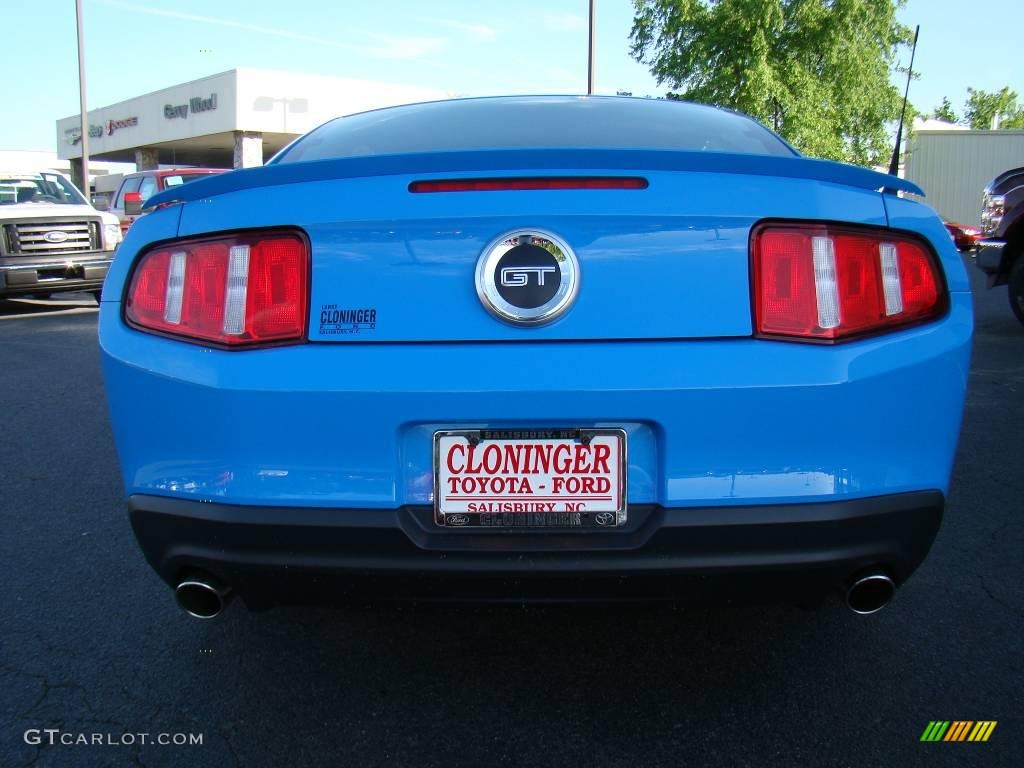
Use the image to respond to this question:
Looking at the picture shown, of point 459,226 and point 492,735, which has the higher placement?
point 459,226

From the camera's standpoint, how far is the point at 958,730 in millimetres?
2111

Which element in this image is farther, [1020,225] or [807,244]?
[1020,225]

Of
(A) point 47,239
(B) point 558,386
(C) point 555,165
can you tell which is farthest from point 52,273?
(B) point 558,386

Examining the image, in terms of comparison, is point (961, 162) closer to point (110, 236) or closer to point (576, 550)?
point (110, 236)

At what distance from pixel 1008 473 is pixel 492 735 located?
3.12 meters

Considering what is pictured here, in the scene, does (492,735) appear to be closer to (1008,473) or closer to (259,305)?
(259,305)

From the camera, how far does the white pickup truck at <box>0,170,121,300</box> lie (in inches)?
420

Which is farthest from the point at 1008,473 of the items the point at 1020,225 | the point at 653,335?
the point at 1020,225

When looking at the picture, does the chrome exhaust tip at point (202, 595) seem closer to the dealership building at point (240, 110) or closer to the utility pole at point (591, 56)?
the utility pole at point (591, 56)

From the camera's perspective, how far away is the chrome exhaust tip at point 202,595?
2031 millimetres

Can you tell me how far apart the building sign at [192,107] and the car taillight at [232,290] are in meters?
37.5

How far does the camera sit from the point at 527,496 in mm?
1858

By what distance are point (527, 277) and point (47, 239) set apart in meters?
10.8

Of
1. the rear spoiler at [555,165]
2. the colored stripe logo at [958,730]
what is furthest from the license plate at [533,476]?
the colored stripe logo at [958,730]
